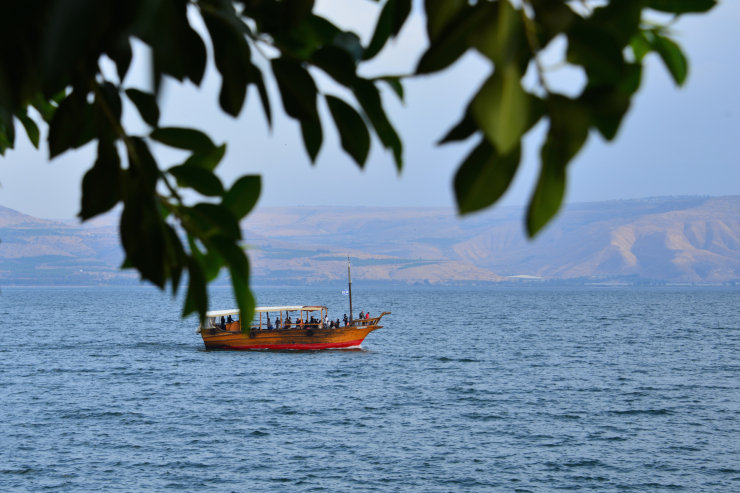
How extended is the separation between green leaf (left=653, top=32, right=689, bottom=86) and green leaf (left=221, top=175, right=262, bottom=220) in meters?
0.70

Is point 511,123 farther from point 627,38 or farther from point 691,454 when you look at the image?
point 691,454

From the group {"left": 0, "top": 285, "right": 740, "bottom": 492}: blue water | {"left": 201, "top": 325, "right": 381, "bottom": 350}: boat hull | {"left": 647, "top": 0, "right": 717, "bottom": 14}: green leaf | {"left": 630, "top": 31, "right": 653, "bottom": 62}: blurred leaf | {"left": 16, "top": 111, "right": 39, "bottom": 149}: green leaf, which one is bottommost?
{"left": 0, "top": 285, "right": 740, "bottom": 492}: blue water

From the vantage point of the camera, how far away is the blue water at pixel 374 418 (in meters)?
30.3

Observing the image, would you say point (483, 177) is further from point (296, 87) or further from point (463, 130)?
point (296, 87)

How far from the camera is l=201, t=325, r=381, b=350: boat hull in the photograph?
6575 centimetres

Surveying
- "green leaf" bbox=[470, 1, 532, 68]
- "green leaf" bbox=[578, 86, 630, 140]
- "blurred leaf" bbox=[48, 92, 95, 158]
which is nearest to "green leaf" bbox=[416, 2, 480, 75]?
"green leaf" bbox=[470, 1, 532, 68]

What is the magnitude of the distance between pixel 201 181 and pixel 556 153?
0.62m

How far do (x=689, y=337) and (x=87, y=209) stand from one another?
105 meters

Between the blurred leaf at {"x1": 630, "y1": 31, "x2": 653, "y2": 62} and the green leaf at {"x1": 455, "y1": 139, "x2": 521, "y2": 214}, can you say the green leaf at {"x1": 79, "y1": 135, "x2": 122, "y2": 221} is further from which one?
the blurred leaf at {"x1": 630, "y1": 31, "x2": 653, "y2": 62}

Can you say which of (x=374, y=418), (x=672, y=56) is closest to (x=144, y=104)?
(x=672, y=56)

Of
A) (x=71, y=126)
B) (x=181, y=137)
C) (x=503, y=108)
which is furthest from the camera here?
(x=71, y=126)

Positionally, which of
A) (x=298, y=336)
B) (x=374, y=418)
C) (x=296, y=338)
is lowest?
(x=374, y=418)

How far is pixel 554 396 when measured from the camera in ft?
157

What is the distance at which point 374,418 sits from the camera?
40688 millimetres
